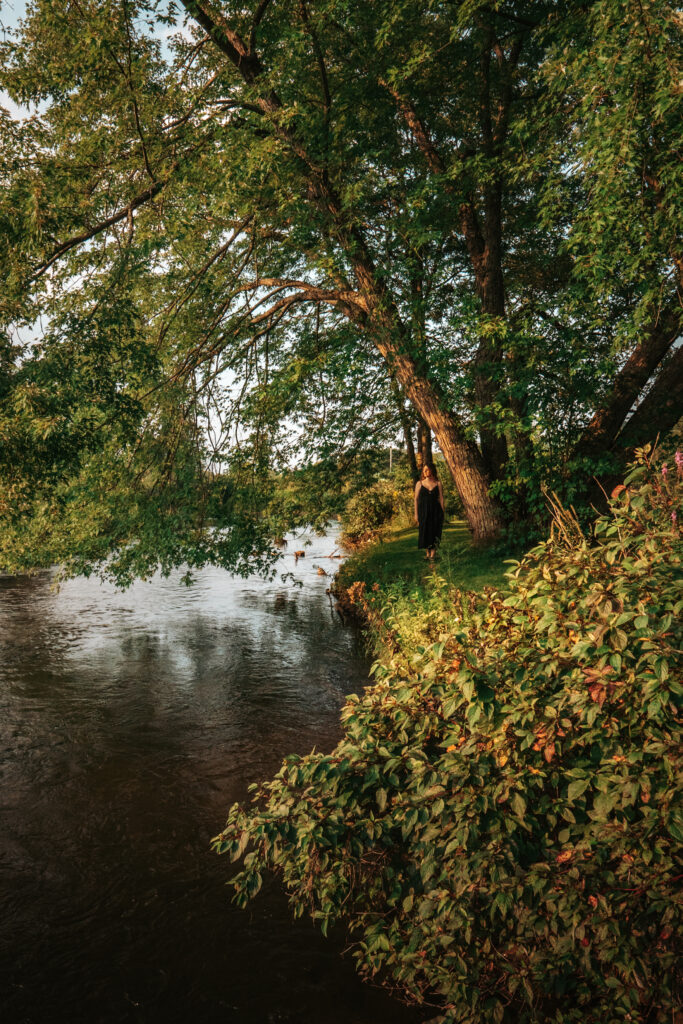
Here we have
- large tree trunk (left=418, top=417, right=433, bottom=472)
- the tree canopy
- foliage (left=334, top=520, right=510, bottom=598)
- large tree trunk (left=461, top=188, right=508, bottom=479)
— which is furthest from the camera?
large tree trunk (left=418, top=417, right=433, bottom=472)

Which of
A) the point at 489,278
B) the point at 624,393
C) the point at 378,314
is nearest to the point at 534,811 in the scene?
the point at 378,314

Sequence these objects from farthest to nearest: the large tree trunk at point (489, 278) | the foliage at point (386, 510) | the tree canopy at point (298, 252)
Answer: the foliage at point (386, 510) < the large tree trunk at point (489, 278) < the tree canopy at point (298, 252)

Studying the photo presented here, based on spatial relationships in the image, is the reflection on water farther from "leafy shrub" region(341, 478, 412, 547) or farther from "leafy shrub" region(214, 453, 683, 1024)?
"leafy shrub" region(341, 478, 412, 547)

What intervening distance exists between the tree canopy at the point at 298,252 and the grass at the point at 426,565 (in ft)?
2.68

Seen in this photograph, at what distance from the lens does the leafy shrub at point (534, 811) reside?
2.72 metres

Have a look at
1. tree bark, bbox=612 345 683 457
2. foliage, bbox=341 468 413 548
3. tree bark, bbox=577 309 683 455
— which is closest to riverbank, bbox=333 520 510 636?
tree bark, bbox=577 309 683 455

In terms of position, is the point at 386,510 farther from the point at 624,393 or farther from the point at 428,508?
the point at 624,393

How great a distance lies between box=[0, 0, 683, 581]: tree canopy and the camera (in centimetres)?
796

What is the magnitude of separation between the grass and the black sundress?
18.2 inches

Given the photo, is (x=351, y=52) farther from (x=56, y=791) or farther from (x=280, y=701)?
(x=56, y=791)

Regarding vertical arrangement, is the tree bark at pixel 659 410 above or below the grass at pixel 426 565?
above

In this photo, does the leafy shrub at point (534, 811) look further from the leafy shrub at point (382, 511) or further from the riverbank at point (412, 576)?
the leafy shrub at point (382, 511)

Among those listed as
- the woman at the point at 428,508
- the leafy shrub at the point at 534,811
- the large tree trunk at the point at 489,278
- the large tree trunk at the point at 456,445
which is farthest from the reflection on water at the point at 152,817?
the large tree trunk at the point at 489,278

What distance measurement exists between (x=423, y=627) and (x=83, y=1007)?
16.1ft
